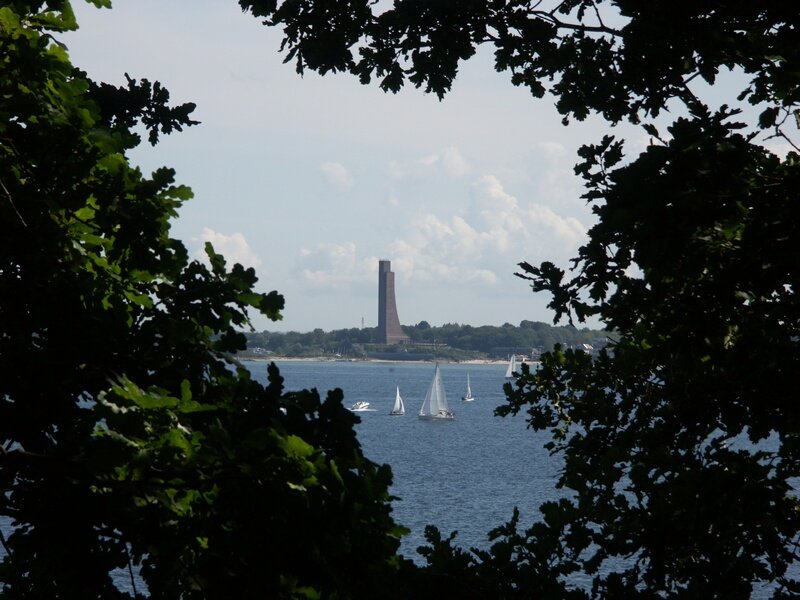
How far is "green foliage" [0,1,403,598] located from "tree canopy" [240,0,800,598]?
211cm

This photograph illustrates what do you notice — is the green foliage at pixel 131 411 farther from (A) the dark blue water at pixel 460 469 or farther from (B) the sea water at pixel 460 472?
(A) the dark blue water at pixel 460 469

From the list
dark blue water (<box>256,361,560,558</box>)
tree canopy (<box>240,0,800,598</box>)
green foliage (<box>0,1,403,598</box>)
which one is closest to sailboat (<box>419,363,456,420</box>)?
dark blue water (<box>256,361,560,558</box>)

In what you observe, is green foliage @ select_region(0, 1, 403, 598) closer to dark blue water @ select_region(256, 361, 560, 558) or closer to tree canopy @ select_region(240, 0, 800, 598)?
tree canopy @ select_region(240, 0, 800, 598)

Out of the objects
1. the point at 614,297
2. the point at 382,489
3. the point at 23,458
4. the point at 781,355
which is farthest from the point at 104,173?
the point at 781,355

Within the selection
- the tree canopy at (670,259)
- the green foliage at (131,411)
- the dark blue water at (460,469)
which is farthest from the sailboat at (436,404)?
the green foliage at (131,411)

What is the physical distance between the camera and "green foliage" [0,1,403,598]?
5145 millimetres

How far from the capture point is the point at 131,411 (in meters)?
5.18

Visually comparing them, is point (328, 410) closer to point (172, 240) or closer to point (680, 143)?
point (172, 240)

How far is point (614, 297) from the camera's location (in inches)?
267

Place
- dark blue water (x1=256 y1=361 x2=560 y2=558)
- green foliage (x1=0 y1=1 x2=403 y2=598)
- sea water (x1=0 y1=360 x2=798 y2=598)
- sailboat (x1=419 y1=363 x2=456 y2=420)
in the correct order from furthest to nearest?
1. sailboat (x1=419 y1=363 x2=456 y2=420)
2. dark blue water (x1=256 y1=361 x2=560 y2=558)
3. sea water (x1=0 y1=360 x2=798 y2=598)
4. green foliage (x1=0 y1=1 x2=403 y2=598)

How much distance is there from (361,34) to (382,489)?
4433 millimetres

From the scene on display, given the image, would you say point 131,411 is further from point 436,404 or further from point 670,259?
point 436,404

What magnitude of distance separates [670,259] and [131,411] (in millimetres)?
3091

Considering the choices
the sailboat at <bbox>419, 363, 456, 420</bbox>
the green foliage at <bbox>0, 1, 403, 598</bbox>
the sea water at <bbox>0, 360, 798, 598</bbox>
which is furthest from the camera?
the sailboat at <bbox>419, 363, 456, 420</bbox>
